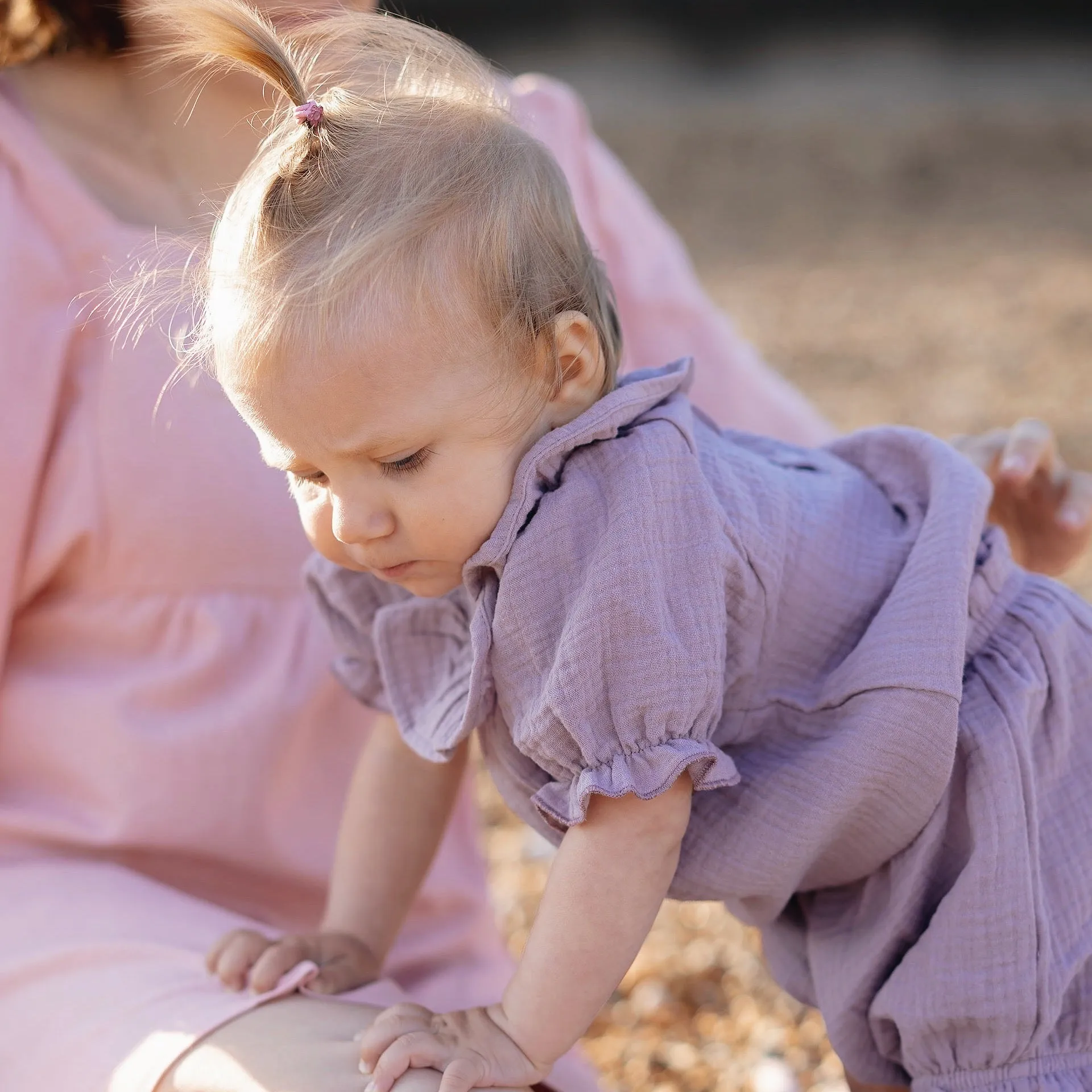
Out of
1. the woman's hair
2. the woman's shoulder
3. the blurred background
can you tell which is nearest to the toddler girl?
the woman's shoulder

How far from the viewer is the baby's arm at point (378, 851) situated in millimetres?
1436

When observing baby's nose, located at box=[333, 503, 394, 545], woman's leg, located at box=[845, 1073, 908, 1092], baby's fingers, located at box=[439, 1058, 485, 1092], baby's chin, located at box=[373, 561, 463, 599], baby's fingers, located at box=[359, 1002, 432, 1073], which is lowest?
woman's leg, located at box=[845, 1073, 908, 1092]

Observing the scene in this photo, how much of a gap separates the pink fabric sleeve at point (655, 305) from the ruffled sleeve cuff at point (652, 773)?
931 millimetres

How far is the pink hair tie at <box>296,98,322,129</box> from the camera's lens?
1118 millimetres

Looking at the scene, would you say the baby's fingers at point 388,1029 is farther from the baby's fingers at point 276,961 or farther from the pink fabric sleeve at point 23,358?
the pink fabric sleeve at point 23,358

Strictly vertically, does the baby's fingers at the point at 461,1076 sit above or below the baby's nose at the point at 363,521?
below

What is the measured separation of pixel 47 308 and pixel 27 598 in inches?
12.5

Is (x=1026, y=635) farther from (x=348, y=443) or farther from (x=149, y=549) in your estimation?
(x=149, y=549)

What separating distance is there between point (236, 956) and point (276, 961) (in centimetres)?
4

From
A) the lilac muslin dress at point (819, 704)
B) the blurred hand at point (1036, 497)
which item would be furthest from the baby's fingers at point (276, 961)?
the blurred hand at point (1036, 497)

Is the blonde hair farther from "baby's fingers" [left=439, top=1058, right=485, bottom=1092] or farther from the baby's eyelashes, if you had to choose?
"baby's fingers" [left=439, top=1058, right=485, bottom=1092]

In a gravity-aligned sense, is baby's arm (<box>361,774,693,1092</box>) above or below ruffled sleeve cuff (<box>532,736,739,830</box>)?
below

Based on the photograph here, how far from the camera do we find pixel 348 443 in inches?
43.9

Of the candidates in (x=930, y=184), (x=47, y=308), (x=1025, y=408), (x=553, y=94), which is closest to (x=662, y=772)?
(x=47, y=308)
